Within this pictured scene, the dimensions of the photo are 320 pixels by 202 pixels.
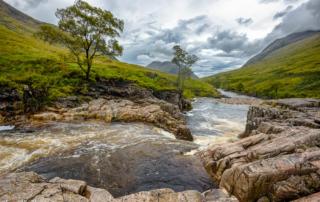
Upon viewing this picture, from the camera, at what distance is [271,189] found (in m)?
13.7

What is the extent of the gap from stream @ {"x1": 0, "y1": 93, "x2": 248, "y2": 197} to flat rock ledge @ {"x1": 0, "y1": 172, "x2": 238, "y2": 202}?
3.46 metres

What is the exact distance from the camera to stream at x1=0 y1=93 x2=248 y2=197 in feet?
59.0

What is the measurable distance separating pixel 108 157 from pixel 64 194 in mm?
10278

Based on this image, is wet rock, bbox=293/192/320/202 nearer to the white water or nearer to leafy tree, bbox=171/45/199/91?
the white water

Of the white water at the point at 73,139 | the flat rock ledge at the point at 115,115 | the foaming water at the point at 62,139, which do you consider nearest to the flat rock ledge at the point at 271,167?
the white water at the point at 73,139

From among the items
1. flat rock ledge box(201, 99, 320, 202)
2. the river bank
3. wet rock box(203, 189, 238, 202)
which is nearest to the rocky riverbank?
the river bank

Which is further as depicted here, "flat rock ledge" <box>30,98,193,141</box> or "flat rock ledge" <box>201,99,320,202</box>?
"flat rock ledge" <box>30,98,193,141</box>

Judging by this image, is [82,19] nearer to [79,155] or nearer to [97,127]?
[97,127]

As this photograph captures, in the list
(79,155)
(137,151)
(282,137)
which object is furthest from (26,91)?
(282,137)

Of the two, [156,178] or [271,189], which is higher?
[271,189]

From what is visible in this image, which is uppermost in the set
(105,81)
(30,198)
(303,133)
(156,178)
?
(105,81)

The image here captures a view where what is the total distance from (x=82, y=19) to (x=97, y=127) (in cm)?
2575

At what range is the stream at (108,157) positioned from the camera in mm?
17969

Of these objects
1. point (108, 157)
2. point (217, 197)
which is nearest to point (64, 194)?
point (217, 197)
